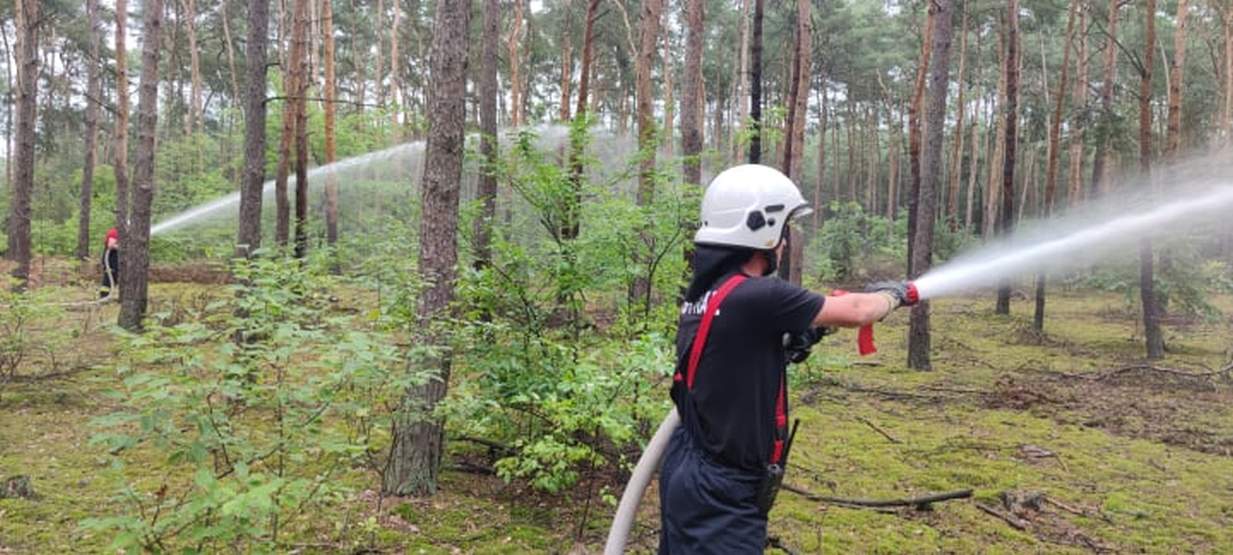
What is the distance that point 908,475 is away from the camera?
7363 mm

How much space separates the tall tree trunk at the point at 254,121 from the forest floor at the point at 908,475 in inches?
97.3

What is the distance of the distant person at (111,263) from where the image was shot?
635 inches

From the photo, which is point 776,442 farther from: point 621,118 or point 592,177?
point 621,118

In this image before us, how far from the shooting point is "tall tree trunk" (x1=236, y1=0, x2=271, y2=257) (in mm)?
9180

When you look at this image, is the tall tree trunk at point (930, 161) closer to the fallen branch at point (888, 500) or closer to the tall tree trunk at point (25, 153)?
the fallen branch at point (888, 500)

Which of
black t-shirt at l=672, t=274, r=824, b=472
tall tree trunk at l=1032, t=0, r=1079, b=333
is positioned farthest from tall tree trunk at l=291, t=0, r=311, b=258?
tall tree trunk at l=1032, t=0, r=1079, b=333

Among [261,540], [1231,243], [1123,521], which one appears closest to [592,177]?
[261,540]

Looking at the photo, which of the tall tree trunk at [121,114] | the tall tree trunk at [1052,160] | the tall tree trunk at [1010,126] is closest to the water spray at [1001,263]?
the tall tree trunk at [1010,126]

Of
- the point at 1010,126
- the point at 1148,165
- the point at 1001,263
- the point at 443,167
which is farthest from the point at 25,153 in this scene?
the point at 1010,126

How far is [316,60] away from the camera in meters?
24.6

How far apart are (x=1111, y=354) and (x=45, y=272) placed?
2655 centimetres

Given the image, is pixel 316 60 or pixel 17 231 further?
pixel 316 60

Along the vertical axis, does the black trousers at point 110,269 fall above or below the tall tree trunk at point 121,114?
below

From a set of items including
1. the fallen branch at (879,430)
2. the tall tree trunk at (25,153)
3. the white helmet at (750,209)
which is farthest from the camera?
the tall tree trunk at (25,153)
